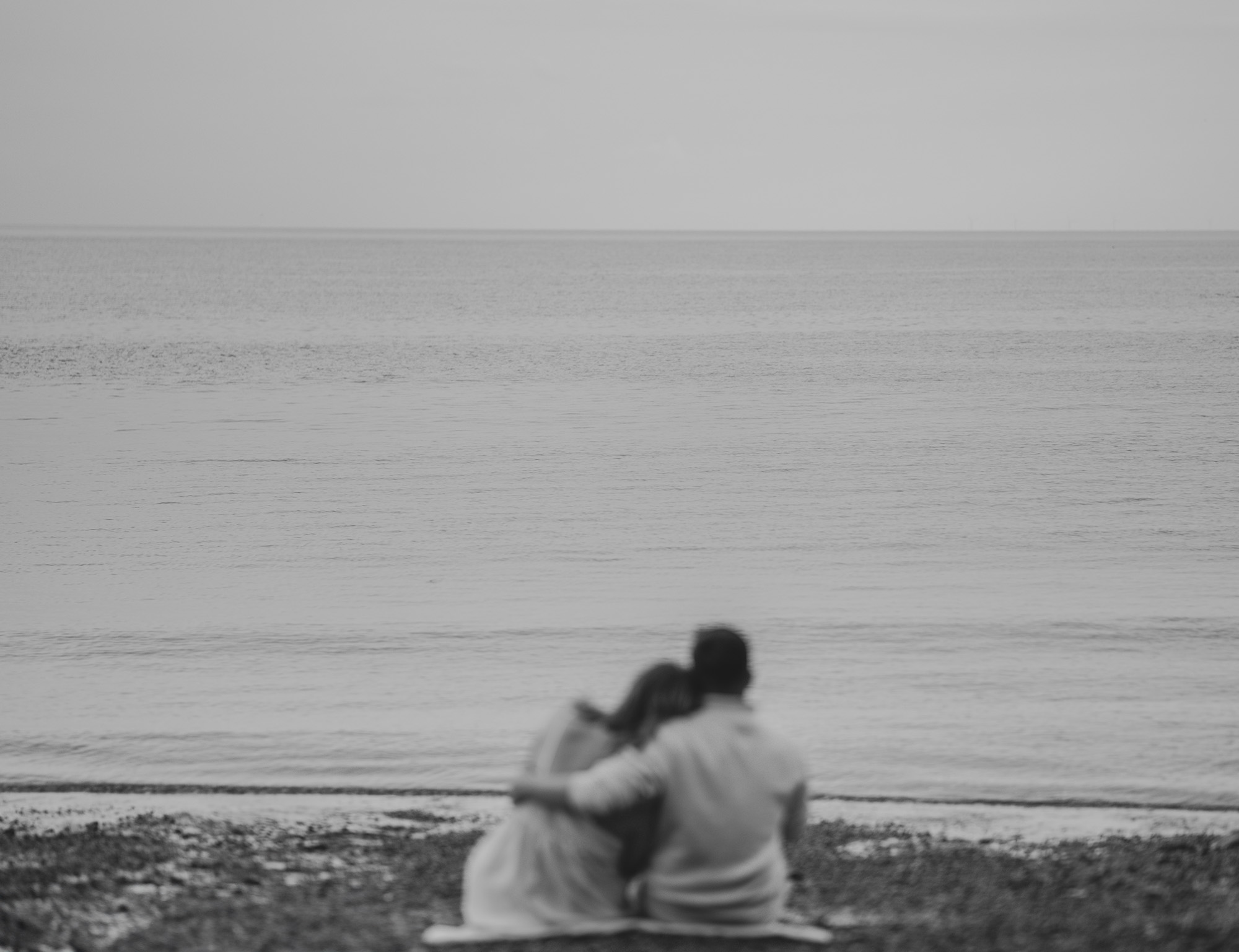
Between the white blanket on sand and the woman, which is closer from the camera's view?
the woman

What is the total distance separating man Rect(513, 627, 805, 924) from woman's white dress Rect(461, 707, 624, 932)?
17 cm

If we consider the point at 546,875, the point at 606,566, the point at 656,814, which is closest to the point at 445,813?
the point at 546,875

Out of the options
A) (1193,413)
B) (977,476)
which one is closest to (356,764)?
(977,476)

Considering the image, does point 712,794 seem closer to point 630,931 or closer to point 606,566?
point 630,931

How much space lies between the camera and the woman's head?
16.4ft

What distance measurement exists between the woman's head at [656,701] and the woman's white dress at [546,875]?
0.67ft

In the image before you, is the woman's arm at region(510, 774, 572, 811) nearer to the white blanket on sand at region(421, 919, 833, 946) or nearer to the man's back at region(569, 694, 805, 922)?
the man's back at region(569, 694, 805, 922)

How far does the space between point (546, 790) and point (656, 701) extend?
47 centimetres

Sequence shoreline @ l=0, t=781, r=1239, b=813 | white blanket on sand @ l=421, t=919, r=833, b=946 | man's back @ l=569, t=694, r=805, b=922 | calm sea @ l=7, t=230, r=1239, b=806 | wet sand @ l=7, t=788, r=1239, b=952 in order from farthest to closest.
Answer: calm sea @ l=7, t=230, r=1239, b=806 < shoreline @ l=0, t=781, r=1239, b=813 < wet sand @ l=7, t=788, r=1239, b=952 < white blanket on sand @ l=421, t=919, r=833, b=946 < man's back @ l=569, t=694, r=805, b=922

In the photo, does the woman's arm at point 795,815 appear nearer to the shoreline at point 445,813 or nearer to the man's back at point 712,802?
the man's back at point 712,802

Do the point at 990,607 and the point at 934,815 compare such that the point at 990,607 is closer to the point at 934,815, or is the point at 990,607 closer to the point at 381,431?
the point at 934,815

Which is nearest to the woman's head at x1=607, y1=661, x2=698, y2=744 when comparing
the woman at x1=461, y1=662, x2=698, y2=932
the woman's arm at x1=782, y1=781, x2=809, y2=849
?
the woman at x1=461, y1=662, x2=698, y2=932

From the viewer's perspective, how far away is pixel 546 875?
5250 mm

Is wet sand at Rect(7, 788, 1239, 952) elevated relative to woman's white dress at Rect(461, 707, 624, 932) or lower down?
lower down
